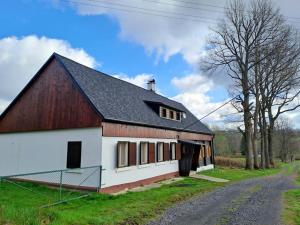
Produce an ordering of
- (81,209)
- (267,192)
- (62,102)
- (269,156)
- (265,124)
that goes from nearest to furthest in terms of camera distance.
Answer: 1. (81,209)
2. (267,192)
3. (62,102)
4. (265,124)
5. (269,156)

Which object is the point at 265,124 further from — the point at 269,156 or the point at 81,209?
the point at 81,209

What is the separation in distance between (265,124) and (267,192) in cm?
2264

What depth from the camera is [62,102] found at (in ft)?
51.2

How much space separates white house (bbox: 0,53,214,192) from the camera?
14.3m

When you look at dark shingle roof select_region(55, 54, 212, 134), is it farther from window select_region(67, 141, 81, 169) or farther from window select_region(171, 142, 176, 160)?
window select_region(67, 141, 81, 169)

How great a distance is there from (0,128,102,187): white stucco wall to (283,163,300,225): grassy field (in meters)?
7.90

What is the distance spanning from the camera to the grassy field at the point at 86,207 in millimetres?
7305

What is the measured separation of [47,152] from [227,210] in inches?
389

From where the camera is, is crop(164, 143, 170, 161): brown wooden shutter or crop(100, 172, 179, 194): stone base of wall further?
crop(164, 143, 170, 161): brown wooden shutter

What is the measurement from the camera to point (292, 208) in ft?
33.4

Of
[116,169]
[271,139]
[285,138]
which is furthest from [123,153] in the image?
[285,138]

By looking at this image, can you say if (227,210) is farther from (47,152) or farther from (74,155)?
(47,152)

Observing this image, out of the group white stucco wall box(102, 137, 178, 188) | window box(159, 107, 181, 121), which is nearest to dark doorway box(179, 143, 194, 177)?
window box(159, 107, 181, 121)

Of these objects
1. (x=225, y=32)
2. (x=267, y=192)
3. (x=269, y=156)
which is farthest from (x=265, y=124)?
(x=267, y=192)
